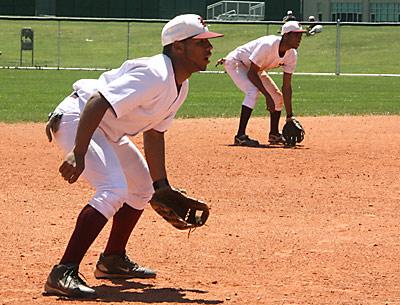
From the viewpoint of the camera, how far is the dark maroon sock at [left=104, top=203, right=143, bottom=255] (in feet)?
22.4

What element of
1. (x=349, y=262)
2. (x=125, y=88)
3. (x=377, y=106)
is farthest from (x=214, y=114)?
(x=125, y=88)

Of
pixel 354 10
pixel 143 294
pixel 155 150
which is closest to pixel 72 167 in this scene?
pixel 155 150

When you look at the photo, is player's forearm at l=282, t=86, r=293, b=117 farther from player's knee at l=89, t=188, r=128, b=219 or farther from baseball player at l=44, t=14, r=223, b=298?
player's knee at l=89, t=188, r=128, b=219

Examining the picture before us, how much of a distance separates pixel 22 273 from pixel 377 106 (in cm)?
1618

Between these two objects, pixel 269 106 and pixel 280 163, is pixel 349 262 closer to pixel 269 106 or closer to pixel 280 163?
pixel 280 163

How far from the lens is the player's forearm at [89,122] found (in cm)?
603

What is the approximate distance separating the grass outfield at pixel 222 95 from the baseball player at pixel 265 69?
13.2ft

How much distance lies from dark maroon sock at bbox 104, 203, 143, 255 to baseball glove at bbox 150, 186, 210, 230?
0.46 ft

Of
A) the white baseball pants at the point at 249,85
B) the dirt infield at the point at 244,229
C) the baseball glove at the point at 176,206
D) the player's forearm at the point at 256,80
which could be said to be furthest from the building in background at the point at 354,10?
the baseball glove at the point at 176,206

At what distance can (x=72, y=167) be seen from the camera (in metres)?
6.02

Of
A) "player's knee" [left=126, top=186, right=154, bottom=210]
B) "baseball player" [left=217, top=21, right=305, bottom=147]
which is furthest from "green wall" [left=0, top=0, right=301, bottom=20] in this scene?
"player's knee" [left=126, top=186, right=154, bottom=210]

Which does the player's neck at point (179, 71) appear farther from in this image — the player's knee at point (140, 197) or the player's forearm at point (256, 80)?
the player's forearm at point (256, 80)

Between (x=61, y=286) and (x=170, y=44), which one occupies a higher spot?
(x=170, y=44)

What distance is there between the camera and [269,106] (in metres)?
14.8
